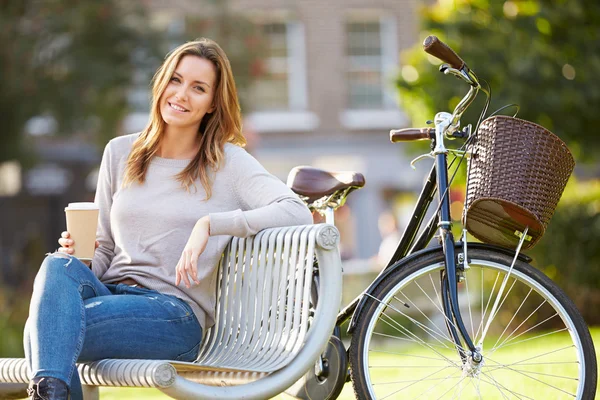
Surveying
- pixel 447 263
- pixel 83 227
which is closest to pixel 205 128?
pixel 83 227

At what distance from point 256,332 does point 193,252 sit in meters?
0.42

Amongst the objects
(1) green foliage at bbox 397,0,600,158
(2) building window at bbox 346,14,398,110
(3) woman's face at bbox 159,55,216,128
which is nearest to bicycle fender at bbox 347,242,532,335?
(3) woman's face at bbox 159,55,216,128

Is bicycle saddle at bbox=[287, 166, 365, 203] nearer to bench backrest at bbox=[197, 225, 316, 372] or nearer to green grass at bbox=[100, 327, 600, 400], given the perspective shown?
bench backrest at bbox=[197, 225, 316, 372]

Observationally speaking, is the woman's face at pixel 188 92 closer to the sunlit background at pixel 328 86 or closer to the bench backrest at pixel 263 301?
the bench backrest at pixel 263 301

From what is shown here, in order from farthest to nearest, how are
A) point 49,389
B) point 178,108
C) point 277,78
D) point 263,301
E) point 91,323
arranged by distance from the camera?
point 277,78 < point 178,108 < point 263,301 < point 91,323 < point 49,389

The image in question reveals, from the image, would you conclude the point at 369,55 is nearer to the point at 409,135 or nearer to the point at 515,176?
the point at 409,135

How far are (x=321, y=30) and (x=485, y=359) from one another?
16324 millimetres

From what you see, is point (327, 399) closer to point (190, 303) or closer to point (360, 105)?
point (190, 303)

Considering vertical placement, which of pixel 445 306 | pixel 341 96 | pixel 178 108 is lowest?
pixel 341 96

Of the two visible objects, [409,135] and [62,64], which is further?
[62,64]

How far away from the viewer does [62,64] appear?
10914mm

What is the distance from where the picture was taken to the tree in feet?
34.8

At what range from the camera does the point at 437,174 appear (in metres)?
3.32

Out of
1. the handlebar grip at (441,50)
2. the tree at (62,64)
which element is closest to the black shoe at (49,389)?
the handlebar grip at (441,50)
